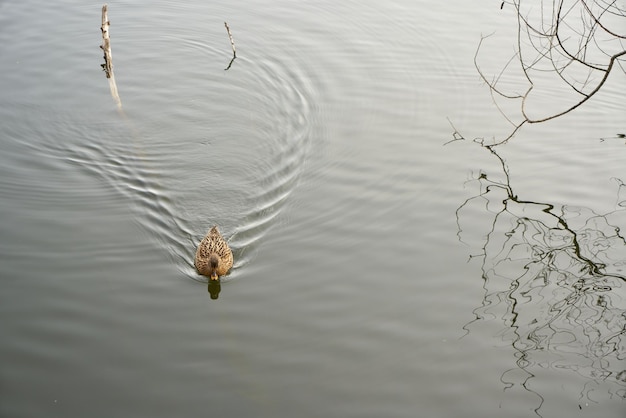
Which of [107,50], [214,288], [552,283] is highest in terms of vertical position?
[107,50]

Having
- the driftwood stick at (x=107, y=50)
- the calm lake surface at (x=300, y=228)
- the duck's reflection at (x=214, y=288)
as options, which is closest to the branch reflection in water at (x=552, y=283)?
the calm lake surface at (x=300, y=228)

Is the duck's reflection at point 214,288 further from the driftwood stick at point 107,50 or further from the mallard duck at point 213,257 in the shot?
the driftwood stick at point 107,50

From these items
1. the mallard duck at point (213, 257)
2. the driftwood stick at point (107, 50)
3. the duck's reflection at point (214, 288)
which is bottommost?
the duck's reflection at point (214, 288)

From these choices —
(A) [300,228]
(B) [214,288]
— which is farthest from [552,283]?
(B) [214,288]

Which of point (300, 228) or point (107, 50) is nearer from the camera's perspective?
point (300, 228)

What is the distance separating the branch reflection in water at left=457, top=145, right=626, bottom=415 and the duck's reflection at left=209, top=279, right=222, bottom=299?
283 centimetres

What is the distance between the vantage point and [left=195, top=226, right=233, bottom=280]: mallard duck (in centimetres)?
757

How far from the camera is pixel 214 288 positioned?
7.69 meters

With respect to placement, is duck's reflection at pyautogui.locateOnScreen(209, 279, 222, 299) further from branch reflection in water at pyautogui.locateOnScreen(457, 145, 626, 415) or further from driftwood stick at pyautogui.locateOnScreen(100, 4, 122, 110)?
driftwood stick at pyautogui.locateOnScreen(100, 4, 122, 110)

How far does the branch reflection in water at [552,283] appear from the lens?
7012mm

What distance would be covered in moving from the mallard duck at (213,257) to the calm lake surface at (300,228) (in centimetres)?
20

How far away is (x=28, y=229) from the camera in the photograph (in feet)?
A: 27.5

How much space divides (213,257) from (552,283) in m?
4.05

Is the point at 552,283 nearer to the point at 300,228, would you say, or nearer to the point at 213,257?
the point at 300,228
